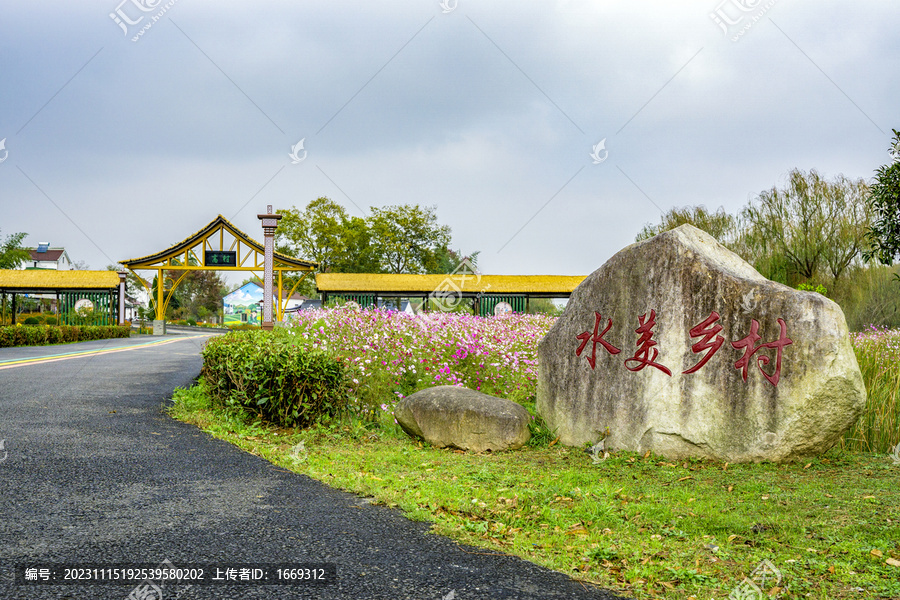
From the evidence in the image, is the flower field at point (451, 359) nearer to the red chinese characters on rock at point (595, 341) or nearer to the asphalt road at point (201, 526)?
the red chinese characters on rock at point (595, 341)

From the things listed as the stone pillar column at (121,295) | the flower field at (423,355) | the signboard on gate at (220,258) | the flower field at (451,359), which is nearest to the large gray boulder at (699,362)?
the flower field at (451,359)

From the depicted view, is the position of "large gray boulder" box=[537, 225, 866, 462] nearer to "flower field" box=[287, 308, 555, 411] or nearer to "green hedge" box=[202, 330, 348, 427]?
"flower field" box=[287, 308, 555, 411]

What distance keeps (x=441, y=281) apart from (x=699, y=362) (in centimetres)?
2035

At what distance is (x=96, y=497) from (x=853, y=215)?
28.0 metres

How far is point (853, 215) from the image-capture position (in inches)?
987

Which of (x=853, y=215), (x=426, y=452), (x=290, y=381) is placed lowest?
(x=426, y=452)

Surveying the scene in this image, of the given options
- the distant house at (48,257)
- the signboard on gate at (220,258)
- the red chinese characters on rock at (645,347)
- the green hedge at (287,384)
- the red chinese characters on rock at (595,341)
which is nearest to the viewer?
the red chinese characters on rock at (645,347)

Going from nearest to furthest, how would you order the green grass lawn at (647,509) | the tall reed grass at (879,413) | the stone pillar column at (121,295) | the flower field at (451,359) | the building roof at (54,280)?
the green grass lawn at (647,509) < the tall reed grass at (879,413) < the flower field at (451,359) < the building roof at (54,280) < the stone pillar column at (121,295)

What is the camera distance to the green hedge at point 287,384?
7.18 meters

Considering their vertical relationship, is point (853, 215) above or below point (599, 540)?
above

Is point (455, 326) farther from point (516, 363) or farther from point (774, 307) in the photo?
point (774, 307)

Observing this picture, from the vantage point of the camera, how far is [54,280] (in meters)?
31.3

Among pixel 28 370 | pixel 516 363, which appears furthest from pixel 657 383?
pixel 28 370

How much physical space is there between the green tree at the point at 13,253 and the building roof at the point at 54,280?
41.3ft
